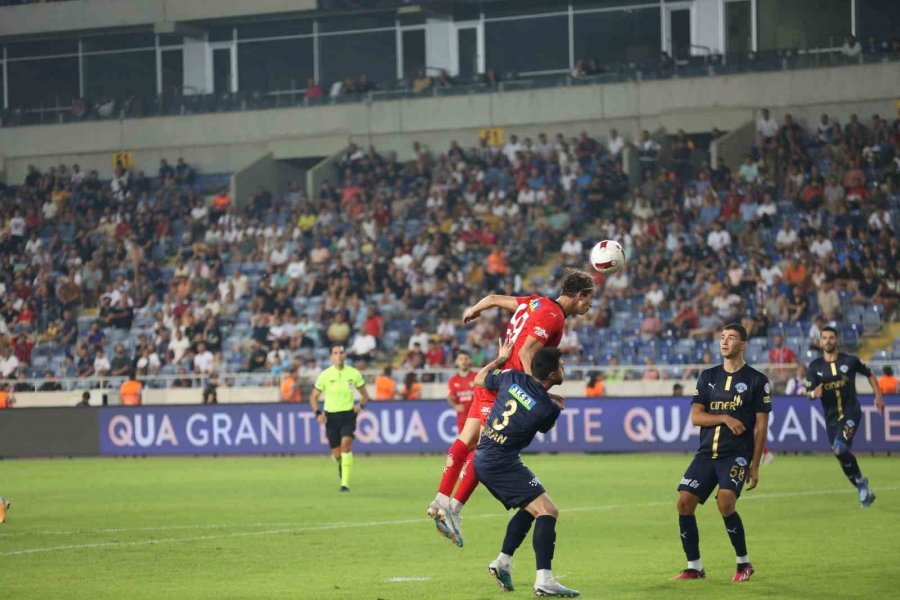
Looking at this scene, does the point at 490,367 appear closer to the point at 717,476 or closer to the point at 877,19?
the point at 717,476

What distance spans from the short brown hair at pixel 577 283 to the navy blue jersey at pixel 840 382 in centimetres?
809

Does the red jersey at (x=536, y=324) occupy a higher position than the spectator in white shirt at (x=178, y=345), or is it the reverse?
the red jersey at (x=536, y=324)

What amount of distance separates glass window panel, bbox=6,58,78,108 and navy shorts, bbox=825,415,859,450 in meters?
39.1

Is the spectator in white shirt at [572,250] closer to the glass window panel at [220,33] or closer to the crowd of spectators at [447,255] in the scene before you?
the crowd of spectators at [447,255]

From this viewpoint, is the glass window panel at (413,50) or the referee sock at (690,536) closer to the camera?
the referee sock at (690,536)

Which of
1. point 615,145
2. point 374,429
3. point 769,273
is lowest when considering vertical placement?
point 374,429

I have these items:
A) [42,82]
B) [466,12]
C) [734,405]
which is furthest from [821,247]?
[42,82]

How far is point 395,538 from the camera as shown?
15961 mm

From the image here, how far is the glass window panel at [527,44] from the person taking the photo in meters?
47.1

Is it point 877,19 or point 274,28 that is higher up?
point 274,28

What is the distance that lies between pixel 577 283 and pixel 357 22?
39.3m

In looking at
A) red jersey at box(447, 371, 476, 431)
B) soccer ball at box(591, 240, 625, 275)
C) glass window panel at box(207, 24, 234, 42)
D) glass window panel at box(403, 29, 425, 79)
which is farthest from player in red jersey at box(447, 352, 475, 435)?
glass window panel at box(207, 24, 234, 42)

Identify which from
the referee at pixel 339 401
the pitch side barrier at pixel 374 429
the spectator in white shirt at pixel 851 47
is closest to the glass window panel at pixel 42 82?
the pitch side barrier at pixel 374 429

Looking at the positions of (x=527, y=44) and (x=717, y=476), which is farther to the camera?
(x=527, y=44)
